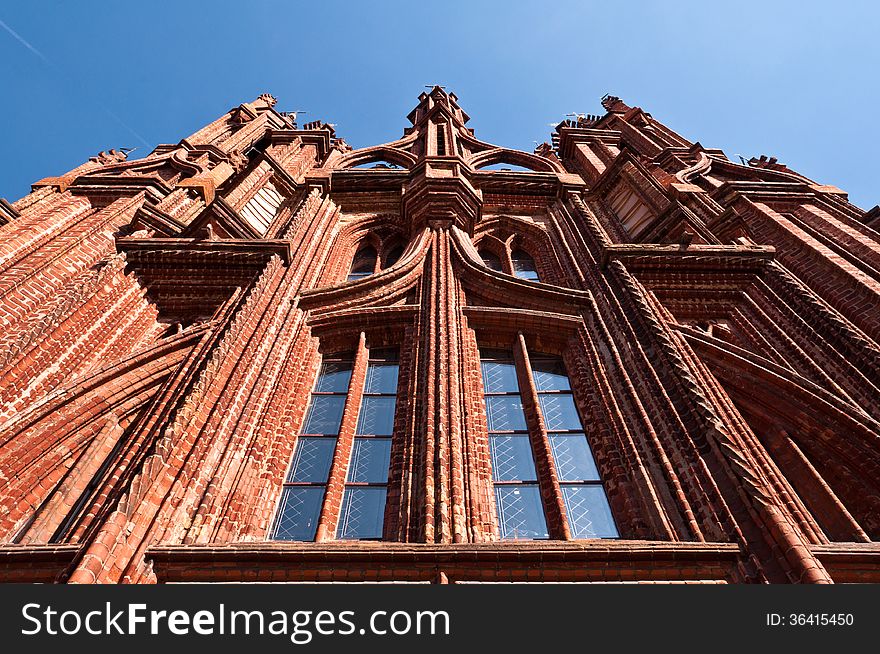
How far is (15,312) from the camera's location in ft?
28.9

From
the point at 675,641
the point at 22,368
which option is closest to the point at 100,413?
the point at 22,368

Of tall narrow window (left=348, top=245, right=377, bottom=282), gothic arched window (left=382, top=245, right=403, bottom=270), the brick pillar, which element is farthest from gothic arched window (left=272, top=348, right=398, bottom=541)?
gothic arched window (left=382, top=245, right=403, bottom=270)

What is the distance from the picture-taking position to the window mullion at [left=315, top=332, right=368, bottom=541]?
6.75m

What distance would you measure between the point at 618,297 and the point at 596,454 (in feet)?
11.4

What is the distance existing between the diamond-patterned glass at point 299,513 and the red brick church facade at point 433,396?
0.02 m

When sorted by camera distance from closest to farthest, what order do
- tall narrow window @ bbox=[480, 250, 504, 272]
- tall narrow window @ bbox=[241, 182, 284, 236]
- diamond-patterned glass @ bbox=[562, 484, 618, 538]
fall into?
1. diamond-patterned glass @ bbox=[562, 484, 618, 538]
2. tall narrow window @ bbox=[480, 250, 504, 272]
3. tall narrow window @ bbox=[241, 182, 284, 236]

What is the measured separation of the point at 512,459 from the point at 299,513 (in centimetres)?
273

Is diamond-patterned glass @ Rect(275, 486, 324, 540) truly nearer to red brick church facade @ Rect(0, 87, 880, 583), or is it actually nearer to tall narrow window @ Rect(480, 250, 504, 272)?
red brick church facade @ Rect(0, 87, 880, 583)

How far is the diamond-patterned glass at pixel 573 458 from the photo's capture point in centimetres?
761

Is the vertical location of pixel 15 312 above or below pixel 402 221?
below

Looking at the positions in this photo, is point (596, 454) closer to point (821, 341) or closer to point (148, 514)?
point (821, 341)

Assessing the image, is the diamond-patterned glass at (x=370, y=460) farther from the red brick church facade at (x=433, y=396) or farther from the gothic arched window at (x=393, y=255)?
the gothic arched window at (x=393, y=255)

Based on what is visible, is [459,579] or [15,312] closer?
[459,579]

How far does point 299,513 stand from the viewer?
710 cm
